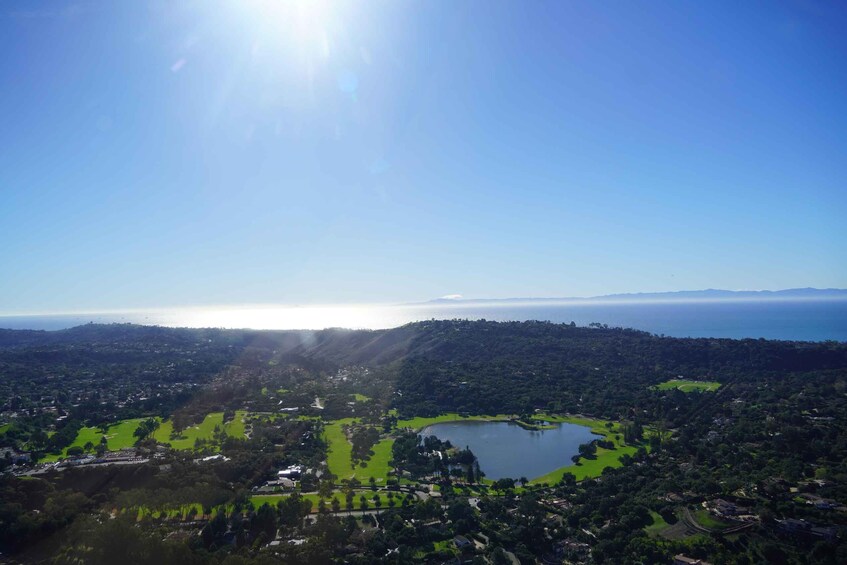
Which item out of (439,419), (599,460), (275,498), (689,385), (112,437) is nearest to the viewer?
(275,498)

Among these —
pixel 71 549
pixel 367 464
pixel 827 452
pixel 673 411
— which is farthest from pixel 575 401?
pixel 71 549

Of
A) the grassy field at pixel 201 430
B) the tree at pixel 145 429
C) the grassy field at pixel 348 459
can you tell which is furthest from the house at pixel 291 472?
the tree at pixel 145 429

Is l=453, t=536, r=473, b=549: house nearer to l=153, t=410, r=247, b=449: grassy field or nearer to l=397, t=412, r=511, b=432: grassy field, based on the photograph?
l=397, t=412, r=511, b=432: grassy field

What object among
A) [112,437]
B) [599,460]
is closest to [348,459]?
[599,460]

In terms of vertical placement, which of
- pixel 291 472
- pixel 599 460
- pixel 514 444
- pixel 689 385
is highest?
pixel 689 385

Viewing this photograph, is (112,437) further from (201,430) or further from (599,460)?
(599,460)

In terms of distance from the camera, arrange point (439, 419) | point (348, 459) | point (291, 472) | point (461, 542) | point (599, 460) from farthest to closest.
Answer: point (439, 419)
point (599, 460)
point (348, 459)
point (291, 472)
point (461, 542)

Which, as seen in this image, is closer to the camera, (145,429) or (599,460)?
(599,460)
